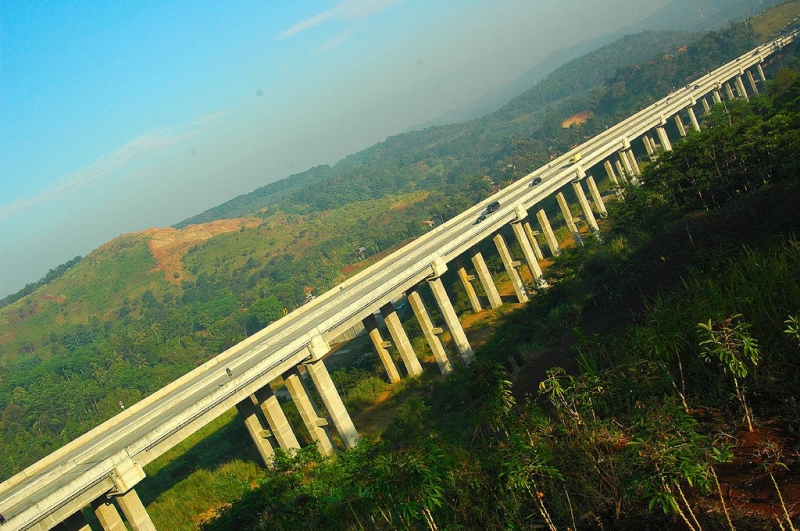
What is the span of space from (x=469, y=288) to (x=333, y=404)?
60.0 feet

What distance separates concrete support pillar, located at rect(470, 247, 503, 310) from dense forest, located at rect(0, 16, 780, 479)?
3058 millimetres

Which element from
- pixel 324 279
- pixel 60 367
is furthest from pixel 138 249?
pixel 324 279

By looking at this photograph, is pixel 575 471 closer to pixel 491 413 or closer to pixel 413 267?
pixel 491 413

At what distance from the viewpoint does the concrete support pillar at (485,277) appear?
1548 inches

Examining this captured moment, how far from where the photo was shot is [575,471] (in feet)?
24.4

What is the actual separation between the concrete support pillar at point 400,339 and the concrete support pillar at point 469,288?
9.68 m

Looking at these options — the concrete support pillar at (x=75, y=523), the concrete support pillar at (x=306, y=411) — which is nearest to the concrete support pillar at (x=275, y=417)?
the concrete support pillar at (x=306, y=411)

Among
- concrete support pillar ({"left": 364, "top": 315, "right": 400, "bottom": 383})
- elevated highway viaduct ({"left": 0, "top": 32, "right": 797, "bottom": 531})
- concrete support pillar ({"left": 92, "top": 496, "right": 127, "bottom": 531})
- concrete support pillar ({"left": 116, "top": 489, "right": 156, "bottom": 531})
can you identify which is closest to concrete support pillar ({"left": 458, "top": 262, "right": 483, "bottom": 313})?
elevated highway viaduct ({"left": 0, "top": 32, "right": 797, "bottom": 531})

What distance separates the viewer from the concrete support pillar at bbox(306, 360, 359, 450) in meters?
24.9

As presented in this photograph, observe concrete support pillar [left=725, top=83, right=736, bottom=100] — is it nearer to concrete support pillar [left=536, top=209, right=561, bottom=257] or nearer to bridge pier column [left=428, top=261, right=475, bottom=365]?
concrete support pillar [left=536, top=209, right=561, bottom=257]

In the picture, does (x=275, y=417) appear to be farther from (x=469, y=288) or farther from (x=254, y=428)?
(x=469, y=288)

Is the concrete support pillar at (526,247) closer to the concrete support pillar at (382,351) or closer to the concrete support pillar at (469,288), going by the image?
the concrete support pillar at (469,288)

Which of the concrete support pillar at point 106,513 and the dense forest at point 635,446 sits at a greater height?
the dense forest at point 635,446

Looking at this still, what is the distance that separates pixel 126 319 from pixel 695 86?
117010 millimetres
